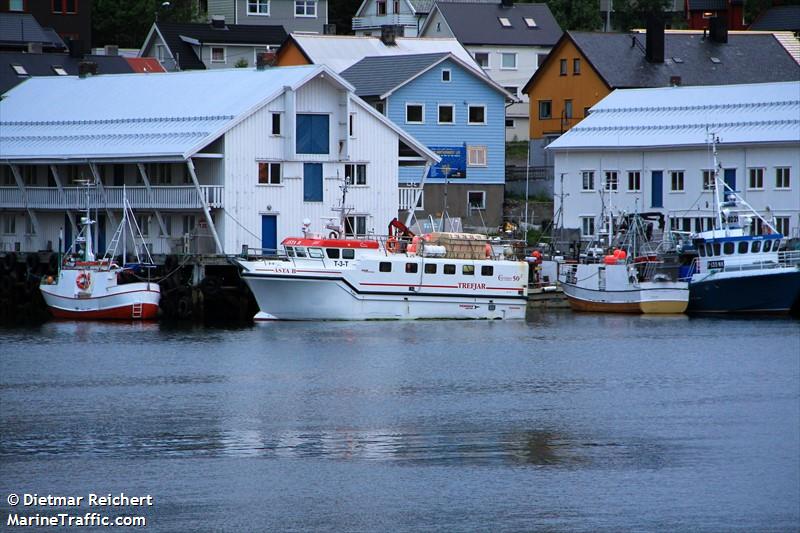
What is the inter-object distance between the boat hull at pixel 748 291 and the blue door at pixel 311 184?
1451cm

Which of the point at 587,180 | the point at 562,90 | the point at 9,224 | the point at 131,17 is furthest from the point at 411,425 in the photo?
the point at 131,17

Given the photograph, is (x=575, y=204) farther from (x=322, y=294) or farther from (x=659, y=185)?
(x=322, y=294)

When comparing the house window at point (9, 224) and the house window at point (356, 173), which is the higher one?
the house window at point (356, 173)

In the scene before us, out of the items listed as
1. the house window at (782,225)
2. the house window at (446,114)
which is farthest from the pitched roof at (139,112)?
the house window at (782,225)

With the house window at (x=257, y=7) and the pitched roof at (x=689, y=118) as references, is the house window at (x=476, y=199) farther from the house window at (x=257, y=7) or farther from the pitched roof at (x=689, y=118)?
the house window at (x=257, y=7)

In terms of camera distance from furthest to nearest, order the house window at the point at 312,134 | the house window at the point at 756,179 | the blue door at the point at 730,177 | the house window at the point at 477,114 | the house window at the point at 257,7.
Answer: the house window at the point at 257,7
the house window at the point at 477,114
the blue door at the point at 730,177
the house window at the point at 756,179
the house window at the point at 312,134

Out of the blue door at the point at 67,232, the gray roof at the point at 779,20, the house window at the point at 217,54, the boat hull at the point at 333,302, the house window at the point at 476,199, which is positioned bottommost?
the boat hull at the point at 333,302

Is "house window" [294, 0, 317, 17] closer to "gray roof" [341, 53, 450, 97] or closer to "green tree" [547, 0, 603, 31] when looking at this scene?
"green tree" [547, 0, 603, 31]

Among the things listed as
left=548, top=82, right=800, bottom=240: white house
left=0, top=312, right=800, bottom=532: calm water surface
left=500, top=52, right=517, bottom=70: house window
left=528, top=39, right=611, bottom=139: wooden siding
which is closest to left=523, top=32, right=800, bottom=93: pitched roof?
left=528, top=39, right=611, bottom=139: wooden siding

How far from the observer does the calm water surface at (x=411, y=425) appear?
31.5 m

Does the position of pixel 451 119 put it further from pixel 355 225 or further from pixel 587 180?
pixel 355 225

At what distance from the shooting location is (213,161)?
2462 inches

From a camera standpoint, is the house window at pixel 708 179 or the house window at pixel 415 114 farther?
the house window at pixel 415 114

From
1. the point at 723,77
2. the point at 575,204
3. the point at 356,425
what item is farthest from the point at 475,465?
the point at 723,77
